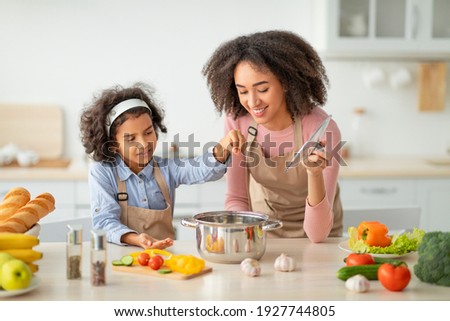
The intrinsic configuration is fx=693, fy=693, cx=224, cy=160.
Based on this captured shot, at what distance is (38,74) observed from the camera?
3.88 meters

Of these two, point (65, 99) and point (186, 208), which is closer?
point (186, 208)

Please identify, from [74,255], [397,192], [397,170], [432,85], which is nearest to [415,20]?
[432,85]

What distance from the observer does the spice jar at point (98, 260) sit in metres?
1.50

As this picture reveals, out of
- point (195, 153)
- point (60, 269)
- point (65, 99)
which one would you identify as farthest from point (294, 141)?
point (65, 99)

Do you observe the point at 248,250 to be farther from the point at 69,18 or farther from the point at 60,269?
the point at 69,18

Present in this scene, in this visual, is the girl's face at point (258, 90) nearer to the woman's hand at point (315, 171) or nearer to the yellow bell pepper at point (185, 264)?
the woman's hand at point (315, 171)

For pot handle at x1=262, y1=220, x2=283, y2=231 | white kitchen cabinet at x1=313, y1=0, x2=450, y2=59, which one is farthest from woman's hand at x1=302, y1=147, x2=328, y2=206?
white kitchen cabinet at x1=313, y1=0, x2=450, y2=59

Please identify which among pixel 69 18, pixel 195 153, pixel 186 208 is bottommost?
pixel 186 208

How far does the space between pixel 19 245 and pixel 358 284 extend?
0.74m

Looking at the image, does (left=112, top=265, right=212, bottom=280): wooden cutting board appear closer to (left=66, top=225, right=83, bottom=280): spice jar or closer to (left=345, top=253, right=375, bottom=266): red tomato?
(left=66, top=225, right=83, bottom=280): spice jar

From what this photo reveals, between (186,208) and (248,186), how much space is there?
4.52ft

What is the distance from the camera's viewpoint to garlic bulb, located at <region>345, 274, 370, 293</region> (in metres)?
1.47

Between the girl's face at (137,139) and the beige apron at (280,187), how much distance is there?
12.7 inches
